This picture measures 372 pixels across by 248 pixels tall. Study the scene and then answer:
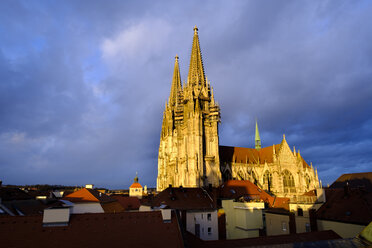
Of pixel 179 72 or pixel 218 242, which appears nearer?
pixel 218 242

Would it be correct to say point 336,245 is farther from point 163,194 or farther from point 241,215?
point 163,194

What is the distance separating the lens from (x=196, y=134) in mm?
53125

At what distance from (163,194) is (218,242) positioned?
58.3 ft

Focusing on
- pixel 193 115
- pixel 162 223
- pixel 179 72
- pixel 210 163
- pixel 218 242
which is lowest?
pixel 218 242

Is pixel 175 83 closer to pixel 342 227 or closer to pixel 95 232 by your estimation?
pixel 342 227

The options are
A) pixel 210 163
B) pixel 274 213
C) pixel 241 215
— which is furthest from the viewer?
pixel 210 163

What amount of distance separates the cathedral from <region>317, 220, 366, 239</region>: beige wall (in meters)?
27.8

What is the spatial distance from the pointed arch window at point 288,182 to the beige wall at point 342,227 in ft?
138

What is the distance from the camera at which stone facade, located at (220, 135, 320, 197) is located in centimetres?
6241

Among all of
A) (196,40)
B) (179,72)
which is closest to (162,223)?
(196,40)

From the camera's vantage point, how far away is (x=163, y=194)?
117ft

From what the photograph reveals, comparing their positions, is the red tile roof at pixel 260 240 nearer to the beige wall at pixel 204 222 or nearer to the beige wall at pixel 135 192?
the beige wall at pixel 204 222

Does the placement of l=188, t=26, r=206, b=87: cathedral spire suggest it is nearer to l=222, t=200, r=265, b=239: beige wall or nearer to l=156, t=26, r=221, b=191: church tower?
l=156, t=26, r=221, b=191: church tower

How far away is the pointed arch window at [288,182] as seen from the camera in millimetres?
64875
